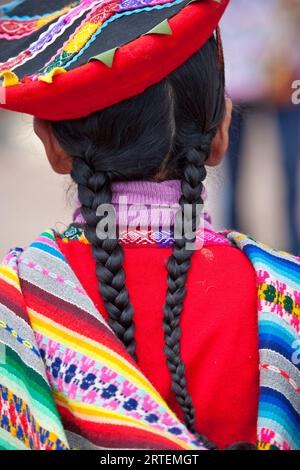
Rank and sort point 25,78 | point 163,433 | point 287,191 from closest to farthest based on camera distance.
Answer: point 163,433 < point 25,78 < point 287,191

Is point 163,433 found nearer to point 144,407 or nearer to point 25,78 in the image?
point 144,407

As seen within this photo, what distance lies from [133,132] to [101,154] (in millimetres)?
62

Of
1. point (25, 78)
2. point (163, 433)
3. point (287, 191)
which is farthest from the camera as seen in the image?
point (287, 191)

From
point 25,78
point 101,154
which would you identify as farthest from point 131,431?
point 25,78

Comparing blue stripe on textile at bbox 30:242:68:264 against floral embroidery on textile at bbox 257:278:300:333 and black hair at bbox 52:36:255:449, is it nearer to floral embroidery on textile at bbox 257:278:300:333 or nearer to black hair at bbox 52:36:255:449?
black hair at bbox 52:36:255:449

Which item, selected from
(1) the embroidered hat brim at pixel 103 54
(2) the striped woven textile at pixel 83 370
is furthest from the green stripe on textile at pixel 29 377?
(1) the embroidered hat brim at pixel 103 54

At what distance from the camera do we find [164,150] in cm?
128

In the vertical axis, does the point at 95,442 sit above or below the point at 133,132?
below

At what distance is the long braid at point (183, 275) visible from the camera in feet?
4.12

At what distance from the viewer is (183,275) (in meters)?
1.29

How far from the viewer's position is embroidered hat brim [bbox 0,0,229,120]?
3.93 ft

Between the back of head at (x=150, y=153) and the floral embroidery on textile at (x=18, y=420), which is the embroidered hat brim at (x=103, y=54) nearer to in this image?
the back of head at (x=150, y=153)

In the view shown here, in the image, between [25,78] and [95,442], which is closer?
[95,442]

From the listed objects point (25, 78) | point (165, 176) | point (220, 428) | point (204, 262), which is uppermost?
point (25, 78)
